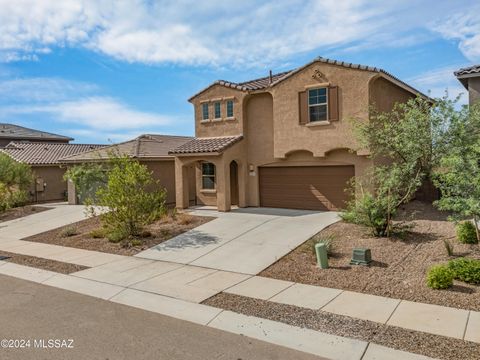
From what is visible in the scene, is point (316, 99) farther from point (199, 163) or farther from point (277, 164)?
point (199, 163)

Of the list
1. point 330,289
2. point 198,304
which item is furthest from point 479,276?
point 198,304

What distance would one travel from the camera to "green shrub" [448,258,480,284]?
8.50 metres

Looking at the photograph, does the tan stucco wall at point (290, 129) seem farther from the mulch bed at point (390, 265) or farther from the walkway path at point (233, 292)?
the walkway path at point (233, 292)

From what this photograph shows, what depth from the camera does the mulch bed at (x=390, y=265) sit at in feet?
27.0

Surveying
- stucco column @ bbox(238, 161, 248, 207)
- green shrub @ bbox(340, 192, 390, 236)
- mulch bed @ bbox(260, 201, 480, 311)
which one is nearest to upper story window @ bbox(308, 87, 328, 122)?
stucco column @ bbox(238, 161, 248, 207)

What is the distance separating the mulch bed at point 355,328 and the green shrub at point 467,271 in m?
2.89

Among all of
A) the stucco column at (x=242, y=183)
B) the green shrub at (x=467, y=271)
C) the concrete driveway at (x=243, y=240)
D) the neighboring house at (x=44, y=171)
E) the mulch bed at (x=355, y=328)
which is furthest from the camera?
the neighboring house at (x=44, y=171)

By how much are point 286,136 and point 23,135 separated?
34.3 metres

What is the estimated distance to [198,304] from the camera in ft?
26.7

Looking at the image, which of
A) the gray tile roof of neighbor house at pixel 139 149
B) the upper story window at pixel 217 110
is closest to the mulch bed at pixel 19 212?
the gray tile roof of neighbor house at pixel 139 149

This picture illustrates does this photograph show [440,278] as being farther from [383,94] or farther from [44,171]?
[44,171]

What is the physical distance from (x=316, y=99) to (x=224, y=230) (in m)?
7.34

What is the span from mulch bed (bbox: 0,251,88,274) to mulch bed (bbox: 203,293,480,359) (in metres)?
4.97

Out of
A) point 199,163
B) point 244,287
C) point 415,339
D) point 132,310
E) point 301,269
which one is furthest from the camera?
point 199,163
